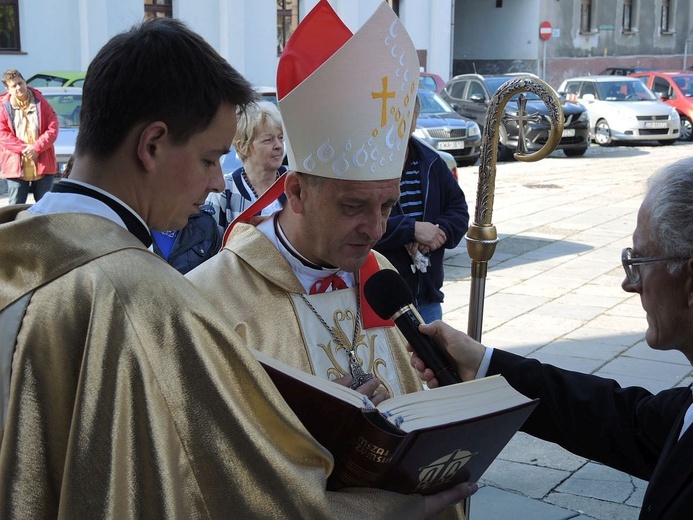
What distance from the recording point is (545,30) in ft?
100.0

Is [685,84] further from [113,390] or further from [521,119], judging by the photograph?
[113,390]

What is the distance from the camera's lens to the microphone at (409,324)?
219 cm

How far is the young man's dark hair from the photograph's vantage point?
159 centimetres

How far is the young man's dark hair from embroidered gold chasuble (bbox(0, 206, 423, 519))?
7.1 inches

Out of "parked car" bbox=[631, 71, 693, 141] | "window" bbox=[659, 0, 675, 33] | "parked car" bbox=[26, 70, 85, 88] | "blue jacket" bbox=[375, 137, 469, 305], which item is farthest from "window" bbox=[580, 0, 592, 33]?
"blue jacket" bbox=[375, 137, 469, 305]

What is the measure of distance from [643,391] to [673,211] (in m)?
0.80

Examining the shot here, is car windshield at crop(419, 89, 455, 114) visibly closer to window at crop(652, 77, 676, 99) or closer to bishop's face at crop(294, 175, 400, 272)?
window at crop(652, 77, 676, 99)

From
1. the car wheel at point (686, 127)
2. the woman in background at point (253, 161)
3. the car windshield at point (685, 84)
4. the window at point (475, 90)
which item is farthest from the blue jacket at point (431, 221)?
the car windshield at point (685, 84)

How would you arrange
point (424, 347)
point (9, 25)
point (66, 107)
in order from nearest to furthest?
point (424, 347) → point (66, 107) → point (9, 25)

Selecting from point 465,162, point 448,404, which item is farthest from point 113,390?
point 465,162

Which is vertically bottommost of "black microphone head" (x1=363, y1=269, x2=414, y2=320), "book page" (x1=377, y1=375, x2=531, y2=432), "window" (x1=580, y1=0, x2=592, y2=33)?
"book page" (x1=377, y1=375, x2=531, y2=432)

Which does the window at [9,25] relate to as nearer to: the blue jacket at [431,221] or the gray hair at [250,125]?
the gray hair at [250,125]

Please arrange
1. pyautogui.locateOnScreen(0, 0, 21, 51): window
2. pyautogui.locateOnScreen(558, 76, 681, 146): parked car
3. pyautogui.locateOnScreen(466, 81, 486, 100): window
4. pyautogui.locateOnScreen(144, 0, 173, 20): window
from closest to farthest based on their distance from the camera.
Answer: pyautogui.locateOnScreen(0, 0, 21, 51): window < pyautogui.locateOnScreen(466, 81, 486, 100): window < pyautogui.locateOnScreen(558, 76, 681, 146): parked car < pyautogui.locateOnScreen(144, 0, 173, 20): window

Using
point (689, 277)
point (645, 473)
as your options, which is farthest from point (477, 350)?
point (689, 277)
